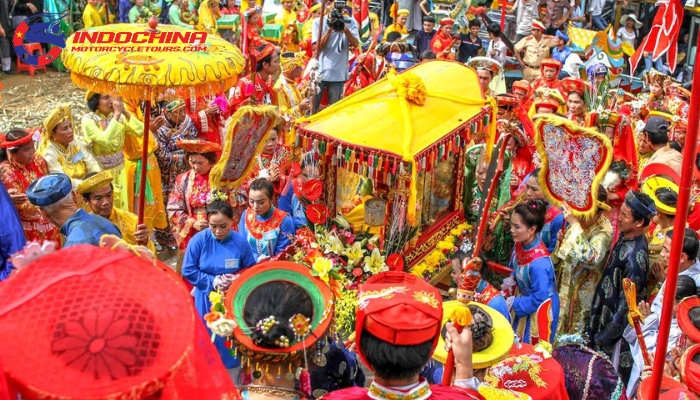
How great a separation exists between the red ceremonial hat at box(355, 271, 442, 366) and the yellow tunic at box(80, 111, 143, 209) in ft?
14.8

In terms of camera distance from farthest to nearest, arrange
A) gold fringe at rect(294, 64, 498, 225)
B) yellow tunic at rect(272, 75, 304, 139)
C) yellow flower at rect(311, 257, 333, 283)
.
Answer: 1. yellow tunic at rect(272, 75, 304, 139)
2. gold fringe at rect(294, 64, 498, 225)
3. yellow flower at rect(311, 257, 333, 283)

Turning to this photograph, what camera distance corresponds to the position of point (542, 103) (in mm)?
7477

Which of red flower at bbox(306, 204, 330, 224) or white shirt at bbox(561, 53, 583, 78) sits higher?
red flower at bbox(306, 204, 330, 224)

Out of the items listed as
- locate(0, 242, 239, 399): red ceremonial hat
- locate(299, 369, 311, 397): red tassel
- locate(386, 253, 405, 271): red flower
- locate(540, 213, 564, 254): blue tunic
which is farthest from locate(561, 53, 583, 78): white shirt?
locate(0, 242, 239, 399): red ceremonial hat

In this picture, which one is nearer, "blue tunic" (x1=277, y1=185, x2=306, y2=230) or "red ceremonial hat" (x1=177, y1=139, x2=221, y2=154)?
"red ceremonial hat" (x1=177, y1=139, x2=221, y2=154)

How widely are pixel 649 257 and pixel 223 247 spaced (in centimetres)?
296

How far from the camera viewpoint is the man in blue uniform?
4.30 metres

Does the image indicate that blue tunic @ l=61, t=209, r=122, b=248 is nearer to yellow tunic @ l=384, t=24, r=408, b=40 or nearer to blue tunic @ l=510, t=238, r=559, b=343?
blue tunic @ l=510, t=238, r=559, b=343

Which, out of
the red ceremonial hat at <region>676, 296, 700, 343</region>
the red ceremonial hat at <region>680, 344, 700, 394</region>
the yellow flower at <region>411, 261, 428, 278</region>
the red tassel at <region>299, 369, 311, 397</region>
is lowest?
the yellow flower at <region>411, 261, 428, 278</region>

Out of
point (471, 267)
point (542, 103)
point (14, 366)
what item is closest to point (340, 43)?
point (542, 103)

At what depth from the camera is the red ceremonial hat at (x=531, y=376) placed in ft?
10.6

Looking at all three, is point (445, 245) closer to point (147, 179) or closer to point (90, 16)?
point (147, 179)

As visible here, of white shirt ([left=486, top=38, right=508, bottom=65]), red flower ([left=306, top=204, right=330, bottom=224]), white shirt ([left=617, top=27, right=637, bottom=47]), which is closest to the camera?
red flower ([left=306, top=204, right=330, bottom=224])

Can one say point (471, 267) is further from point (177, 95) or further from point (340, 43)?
point (340, 43)
